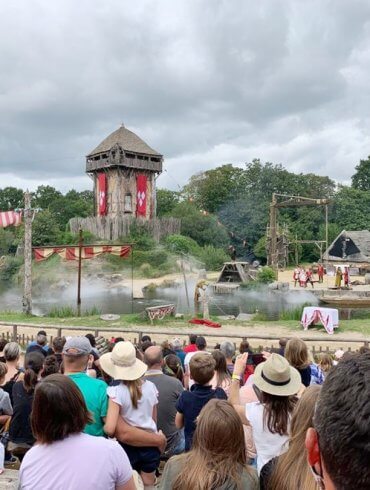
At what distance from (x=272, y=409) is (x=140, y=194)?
49868 millimetres

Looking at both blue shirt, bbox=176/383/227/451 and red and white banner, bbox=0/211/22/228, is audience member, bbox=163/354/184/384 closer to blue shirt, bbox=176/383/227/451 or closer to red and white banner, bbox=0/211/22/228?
blue shirt, bbox=176/383/227/451

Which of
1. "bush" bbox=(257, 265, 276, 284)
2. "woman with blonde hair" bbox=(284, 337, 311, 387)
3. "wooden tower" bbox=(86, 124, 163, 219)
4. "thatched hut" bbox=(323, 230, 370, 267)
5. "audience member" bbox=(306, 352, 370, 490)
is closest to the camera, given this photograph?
"audience member" bbox=(306, 352, 370, 490)

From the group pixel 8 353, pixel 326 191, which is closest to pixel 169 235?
pixel 326 191

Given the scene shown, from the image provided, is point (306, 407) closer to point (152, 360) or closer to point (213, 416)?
point (213, 416)

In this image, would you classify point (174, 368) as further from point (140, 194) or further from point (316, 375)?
point (140, 194)

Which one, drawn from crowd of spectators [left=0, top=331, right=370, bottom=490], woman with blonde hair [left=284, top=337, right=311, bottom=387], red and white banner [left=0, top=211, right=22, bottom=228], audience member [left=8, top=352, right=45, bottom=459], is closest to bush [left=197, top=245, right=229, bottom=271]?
red and white banner [left=0, top=211, right=22, bottom=228]

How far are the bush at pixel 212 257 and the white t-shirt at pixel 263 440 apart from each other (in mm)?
45388

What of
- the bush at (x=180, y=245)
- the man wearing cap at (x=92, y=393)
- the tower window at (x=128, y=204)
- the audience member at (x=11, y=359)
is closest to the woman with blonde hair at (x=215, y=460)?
the man wearing cap at (x=92, y=393)

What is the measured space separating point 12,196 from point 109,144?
131 ft

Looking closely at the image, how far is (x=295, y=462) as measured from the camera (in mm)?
2375

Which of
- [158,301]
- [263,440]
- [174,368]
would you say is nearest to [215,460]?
[263,440]

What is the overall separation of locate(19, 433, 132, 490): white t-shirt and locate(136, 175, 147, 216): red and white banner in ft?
166

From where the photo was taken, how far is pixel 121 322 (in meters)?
18.5

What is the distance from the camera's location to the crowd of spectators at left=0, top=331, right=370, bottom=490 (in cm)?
121
